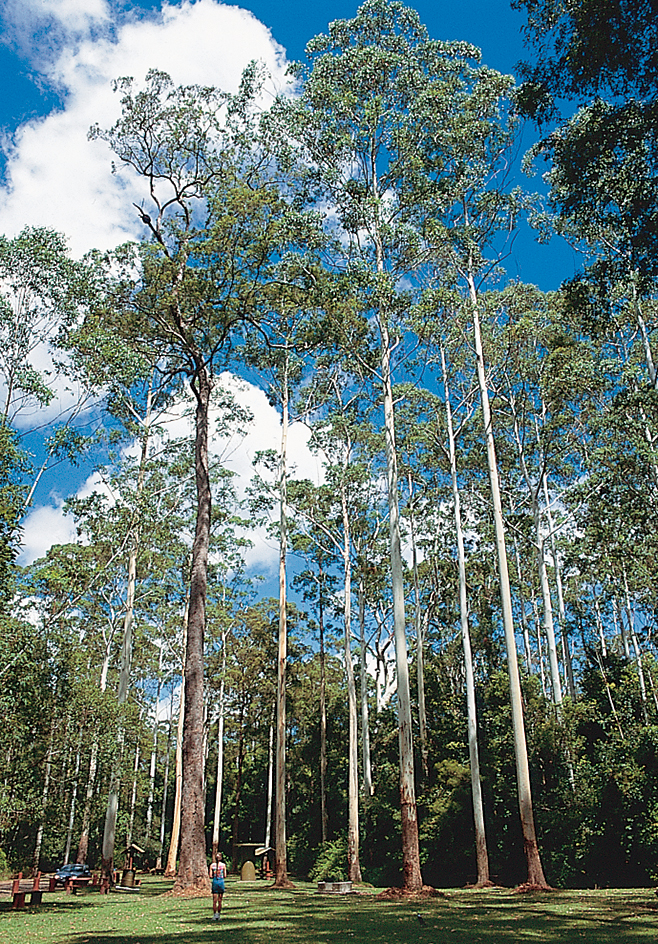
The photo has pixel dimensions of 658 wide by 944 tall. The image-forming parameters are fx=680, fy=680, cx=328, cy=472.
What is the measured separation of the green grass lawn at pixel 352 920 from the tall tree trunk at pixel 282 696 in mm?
2125

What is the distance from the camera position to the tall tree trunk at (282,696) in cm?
1709

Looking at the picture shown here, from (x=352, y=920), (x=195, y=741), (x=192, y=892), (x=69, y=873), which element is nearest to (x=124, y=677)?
(x=69, y=873)

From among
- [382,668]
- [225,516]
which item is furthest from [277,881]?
[225,516]

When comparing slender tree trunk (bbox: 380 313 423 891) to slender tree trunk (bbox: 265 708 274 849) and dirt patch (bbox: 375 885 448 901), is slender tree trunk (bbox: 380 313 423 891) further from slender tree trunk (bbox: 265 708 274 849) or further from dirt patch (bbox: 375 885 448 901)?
slender tree trunk (bbox: 265 708 274 849)

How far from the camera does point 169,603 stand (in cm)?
3005

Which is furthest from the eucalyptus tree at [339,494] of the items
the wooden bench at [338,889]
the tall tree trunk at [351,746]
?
the wooden bench at [338,889]

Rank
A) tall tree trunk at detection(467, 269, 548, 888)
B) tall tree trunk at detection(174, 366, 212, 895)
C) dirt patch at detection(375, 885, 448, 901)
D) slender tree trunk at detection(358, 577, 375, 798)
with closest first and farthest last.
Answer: dirt patch at detection(375, 885, 448, 901) < tall tree trunk at detection(467, 269, 548, 888) < tall tree trunk at detection(174, 366, 212, 895) < slender tree trunk at detection(358, 577, 375, 798)

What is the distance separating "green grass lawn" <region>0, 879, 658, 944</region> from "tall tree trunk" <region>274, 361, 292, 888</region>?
2.12 m

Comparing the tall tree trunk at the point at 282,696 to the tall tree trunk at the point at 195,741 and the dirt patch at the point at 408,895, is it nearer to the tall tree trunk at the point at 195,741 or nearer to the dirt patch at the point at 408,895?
the tall tree trunk at the point at 195,741

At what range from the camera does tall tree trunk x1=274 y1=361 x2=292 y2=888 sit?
56.1 feet

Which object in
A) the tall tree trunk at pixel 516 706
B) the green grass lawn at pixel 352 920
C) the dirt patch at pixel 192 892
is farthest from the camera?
the dirt patch at pixel 192 892

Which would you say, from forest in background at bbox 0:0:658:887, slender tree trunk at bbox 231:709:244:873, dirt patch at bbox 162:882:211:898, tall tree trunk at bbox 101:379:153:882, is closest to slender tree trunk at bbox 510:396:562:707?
forest in background at bbox 0:0:658:887

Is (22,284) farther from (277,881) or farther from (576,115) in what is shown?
(277,881)

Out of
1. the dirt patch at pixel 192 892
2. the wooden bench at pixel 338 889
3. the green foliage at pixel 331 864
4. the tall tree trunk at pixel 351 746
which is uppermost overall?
the tall tree trunk at pixel 351 746
